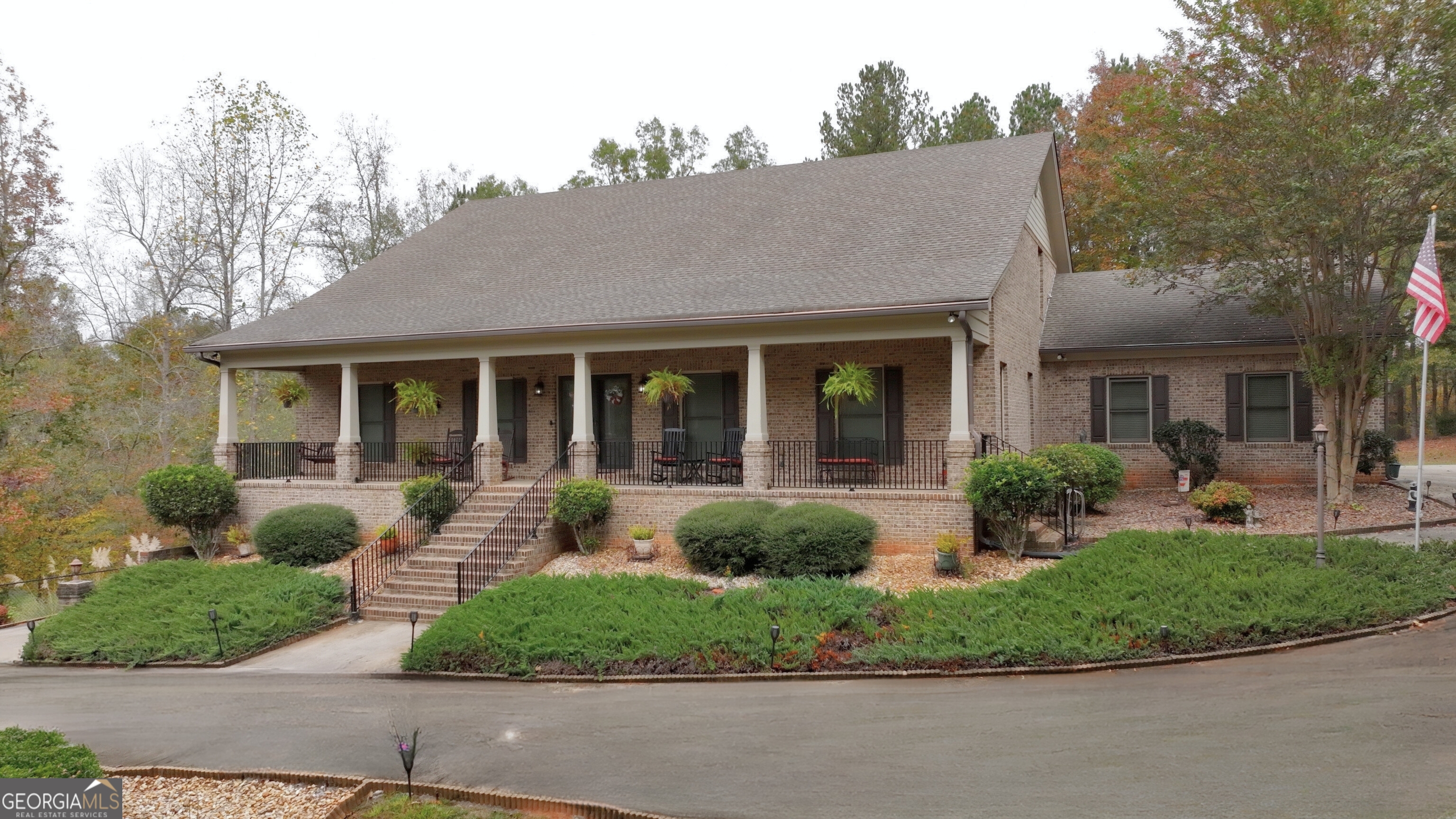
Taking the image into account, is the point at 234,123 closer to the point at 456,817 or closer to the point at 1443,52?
the point at 456,817

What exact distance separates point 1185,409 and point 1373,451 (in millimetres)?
3270

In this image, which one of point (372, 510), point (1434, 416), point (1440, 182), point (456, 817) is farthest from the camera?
point (1434, 416)

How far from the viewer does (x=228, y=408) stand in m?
18.3

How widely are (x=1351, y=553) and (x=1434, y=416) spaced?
3859cm

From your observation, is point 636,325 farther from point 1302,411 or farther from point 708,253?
point 1302,411

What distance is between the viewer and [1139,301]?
65.1 feet

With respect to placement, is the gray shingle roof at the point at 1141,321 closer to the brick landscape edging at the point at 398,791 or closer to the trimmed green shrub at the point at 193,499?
the brick landscape edging at the point at 398,791

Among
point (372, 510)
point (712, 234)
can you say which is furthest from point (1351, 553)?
point (372, 510)

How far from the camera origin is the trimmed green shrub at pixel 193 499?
1628 cm

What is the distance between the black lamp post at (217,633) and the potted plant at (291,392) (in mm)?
7689

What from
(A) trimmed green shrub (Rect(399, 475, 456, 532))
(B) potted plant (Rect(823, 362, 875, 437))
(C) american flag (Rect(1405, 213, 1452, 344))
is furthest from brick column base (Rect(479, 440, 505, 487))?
(C) american flag (Rect(1405, 213, 1452, 344))

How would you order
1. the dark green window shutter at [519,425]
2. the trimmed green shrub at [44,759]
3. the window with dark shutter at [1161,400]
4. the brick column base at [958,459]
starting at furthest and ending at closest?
the window with dark shutter at [1161,400] → the dark green window shutter at [519,425] → the brick column base at [958,459] → the trimmed green shrub at [44,759]

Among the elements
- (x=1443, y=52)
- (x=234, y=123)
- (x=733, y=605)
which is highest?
(x=234, y=123)

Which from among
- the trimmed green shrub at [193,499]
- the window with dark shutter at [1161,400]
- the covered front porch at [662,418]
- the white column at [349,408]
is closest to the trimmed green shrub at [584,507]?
the covered front porch at [662,418]
